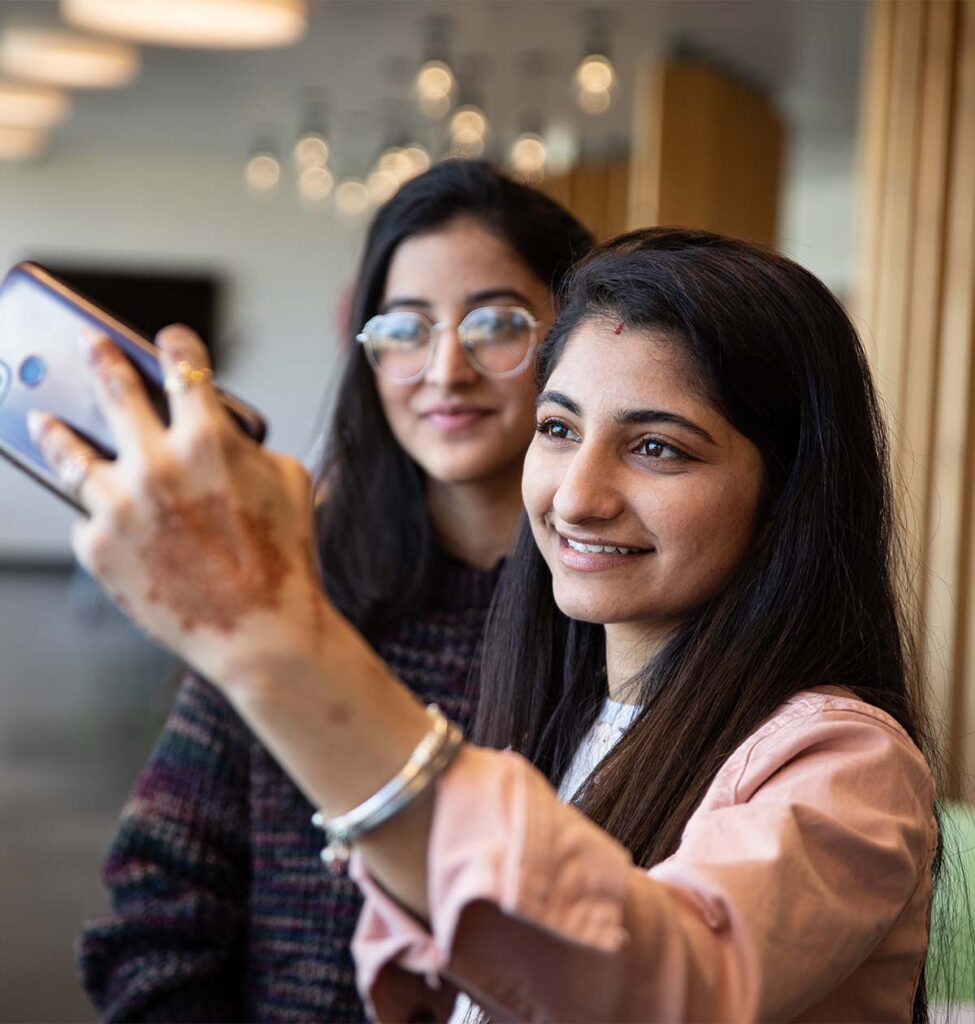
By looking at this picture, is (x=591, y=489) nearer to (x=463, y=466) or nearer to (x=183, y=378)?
(x=183, y=378)

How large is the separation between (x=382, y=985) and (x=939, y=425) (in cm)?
405

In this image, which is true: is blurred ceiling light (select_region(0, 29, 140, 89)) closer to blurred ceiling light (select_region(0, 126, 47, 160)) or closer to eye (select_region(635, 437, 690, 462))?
blurred ceiling light (select_region(0, 126, 47, 160))

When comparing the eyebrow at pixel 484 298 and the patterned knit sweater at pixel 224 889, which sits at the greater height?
the eyebrow at pixel 484 298

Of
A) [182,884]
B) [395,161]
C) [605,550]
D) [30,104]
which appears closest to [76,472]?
[605,550]

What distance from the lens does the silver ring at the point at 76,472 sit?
95cm

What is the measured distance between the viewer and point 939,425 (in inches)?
187

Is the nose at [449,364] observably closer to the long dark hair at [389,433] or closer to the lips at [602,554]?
the long dark hair at [389,433]

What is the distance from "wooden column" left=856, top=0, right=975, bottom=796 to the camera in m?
4.68

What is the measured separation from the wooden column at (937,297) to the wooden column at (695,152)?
3.87 metres

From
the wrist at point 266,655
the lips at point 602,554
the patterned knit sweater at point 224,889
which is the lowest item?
the patterned knit sweater at point 224,889

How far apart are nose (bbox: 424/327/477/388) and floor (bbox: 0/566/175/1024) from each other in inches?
39.8

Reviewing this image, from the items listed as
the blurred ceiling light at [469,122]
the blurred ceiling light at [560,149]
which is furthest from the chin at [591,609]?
the blurred ceiling light at [560,149]

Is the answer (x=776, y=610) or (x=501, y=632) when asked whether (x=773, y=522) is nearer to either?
(x=776, y=610)

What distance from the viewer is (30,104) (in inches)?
464
